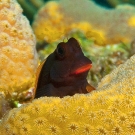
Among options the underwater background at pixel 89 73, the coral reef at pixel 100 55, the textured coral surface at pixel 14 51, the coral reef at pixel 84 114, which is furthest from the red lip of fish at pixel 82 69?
the coral reef at pixel 100 55

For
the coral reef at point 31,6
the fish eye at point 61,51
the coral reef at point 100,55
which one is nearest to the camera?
the fish eye at point 61,51

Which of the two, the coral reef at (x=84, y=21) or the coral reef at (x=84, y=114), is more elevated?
the coral reef at (x=84, y=114)

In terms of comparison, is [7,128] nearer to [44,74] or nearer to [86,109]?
[86,109]

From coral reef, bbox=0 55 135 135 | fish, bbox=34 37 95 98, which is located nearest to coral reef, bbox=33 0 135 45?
fish, bbox=34 37 95 98

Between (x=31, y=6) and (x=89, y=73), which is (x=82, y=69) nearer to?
(x=89, y=73)

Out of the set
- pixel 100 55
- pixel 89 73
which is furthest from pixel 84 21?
pixel 89 73

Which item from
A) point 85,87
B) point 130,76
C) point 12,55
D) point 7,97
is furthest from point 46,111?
point 12,55

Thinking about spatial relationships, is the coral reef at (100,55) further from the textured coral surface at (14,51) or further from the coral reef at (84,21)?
the textured coral surface at (14,51)
